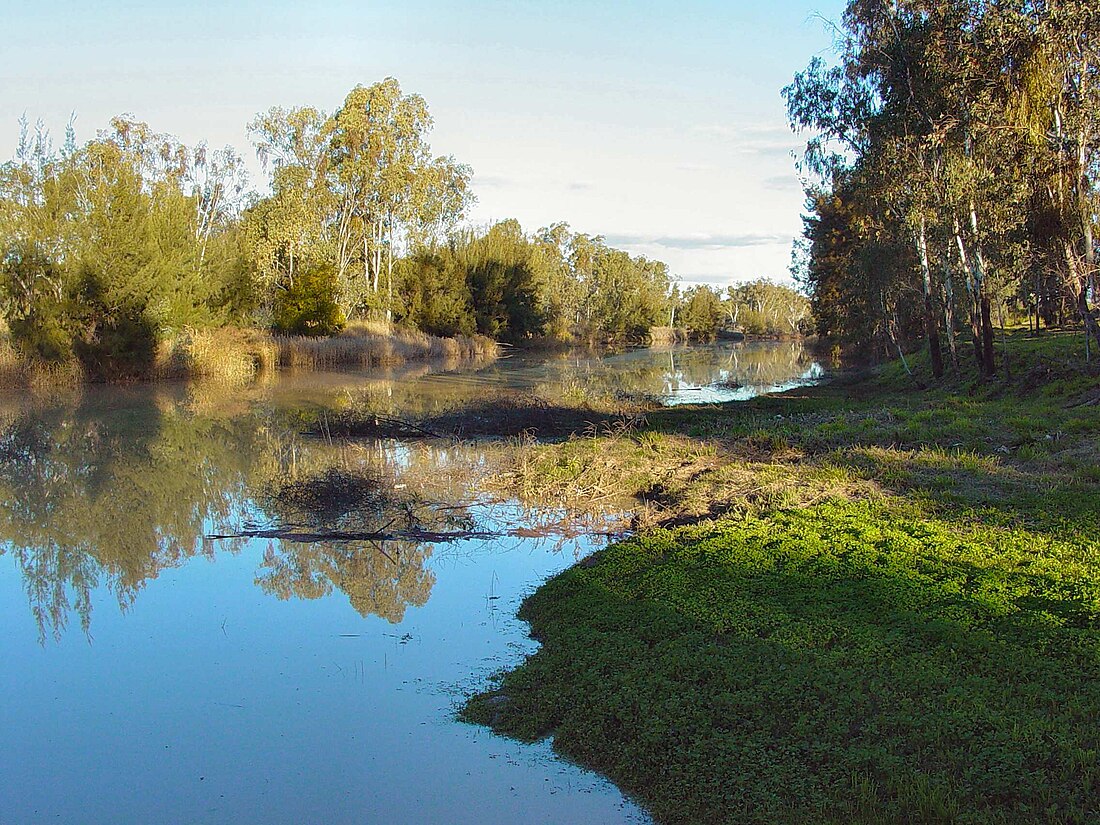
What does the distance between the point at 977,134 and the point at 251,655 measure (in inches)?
690

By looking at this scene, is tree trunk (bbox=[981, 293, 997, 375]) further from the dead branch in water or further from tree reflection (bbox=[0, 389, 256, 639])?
tree reflection (bbox=[0, 389, 256, 639])

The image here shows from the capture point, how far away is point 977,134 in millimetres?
18000

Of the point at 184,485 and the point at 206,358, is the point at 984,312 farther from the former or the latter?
the point at 206,358

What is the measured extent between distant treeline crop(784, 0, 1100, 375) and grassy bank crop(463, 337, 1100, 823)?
8816mm

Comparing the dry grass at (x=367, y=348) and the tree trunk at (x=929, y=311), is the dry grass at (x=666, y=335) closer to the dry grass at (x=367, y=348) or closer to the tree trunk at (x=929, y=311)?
the dry grass at (x=367, y=348)

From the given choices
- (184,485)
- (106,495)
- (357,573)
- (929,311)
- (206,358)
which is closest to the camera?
(357,573)

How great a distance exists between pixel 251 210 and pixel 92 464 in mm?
38578

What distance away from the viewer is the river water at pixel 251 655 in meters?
4.37

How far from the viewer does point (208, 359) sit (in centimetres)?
2884

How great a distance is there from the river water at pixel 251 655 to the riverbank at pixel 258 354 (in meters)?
12.7

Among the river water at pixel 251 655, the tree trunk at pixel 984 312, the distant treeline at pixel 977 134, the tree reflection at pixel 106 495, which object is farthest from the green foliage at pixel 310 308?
the tree trunk at pixel 984 312

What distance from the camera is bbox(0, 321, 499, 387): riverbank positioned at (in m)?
25.1

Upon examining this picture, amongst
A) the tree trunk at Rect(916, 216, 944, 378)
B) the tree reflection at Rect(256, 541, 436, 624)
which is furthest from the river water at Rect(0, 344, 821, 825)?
the tree trunk at Rect(916, 216, 944, 378)

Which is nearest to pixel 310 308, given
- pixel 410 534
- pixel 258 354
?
pixel 258 354
